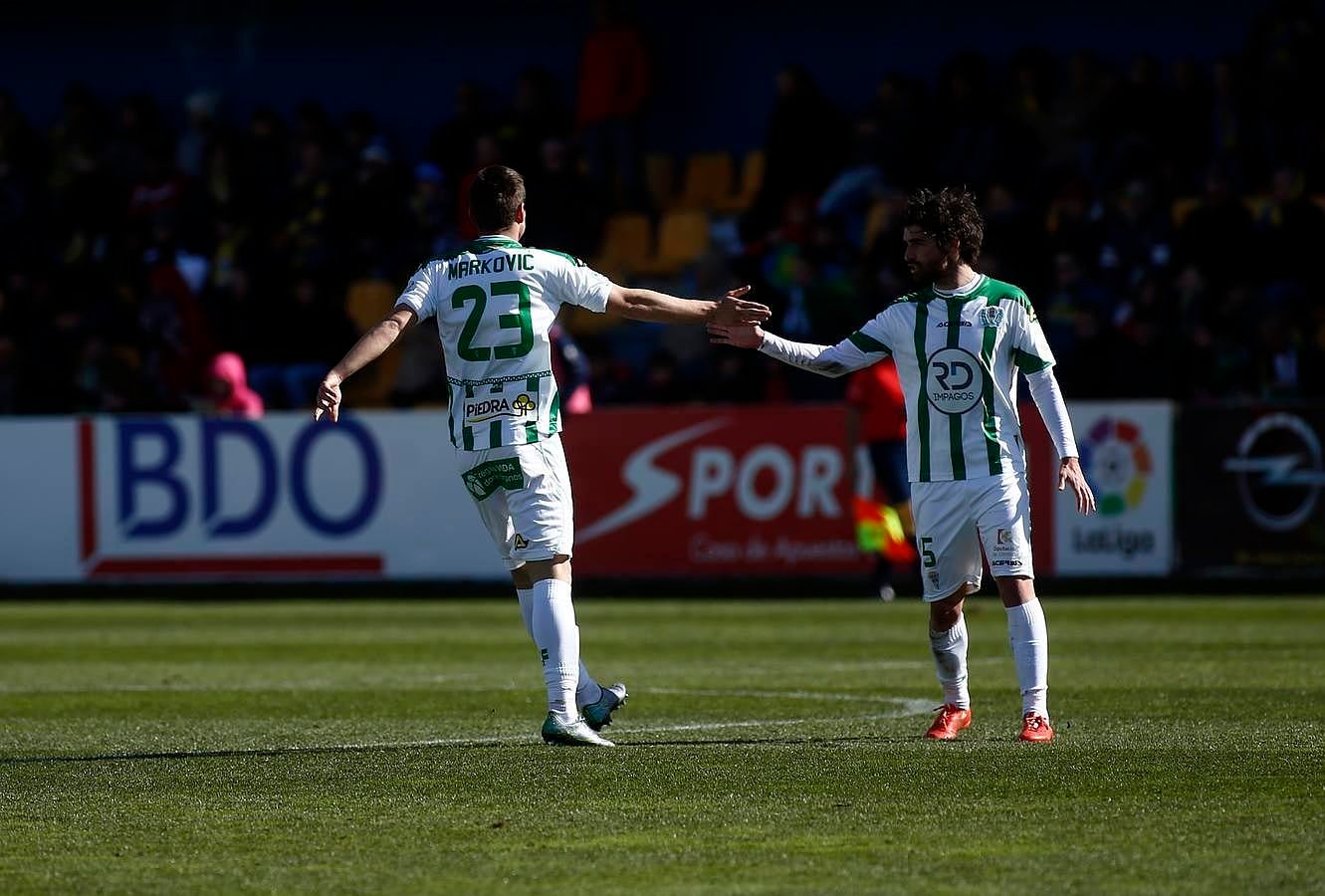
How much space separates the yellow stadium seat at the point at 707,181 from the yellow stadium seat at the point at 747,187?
12 cm

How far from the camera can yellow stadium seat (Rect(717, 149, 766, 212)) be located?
80.0ft

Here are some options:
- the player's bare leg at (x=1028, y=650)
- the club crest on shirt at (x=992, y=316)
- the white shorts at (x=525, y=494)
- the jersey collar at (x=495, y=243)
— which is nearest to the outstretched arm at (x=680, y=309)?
the jersey collar at (x=495, y=243)

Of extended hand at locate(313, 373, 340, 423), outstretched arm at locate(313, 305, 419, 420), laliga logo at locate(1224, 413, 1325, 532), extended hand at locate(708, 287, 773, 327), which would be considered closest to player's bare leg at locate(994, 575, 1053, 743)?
extended hand at locate(708, 287, 773, 327)

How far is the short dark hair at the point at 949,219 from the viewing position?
8.03m

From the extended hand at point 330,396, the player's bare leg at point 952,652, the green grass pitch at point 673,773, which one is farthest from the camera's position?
the player's bare leg at point 952,652

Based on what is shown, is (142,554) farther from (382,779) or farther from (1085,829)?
(1085,829)

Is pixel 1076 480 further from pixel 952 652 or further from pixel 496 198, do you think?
pixel 496 198

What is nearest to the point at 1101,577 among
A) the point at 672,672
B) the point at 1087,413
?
the point at 1087,413

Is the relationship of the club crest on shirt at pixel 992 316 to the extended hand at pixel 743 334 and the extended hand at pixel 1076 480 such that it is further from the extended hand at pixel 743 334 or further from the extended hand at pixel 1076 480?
the extended hand at pixel 743 334

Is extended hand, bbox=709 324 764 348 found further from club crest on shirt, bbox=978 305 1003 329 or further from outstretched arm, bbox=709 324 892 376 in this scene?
club crest on shirt, bbox=978 305 1003 329

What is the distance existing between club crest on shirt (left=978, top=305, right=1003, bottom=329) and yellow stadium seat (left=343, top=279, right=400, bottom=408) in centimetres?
1552

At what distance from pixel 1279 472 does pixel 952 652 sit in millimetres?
10383

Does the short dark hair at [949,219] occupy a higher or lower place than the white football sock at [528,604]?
higher

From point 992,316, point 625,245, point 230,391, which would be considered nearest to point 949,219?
point 992,316
